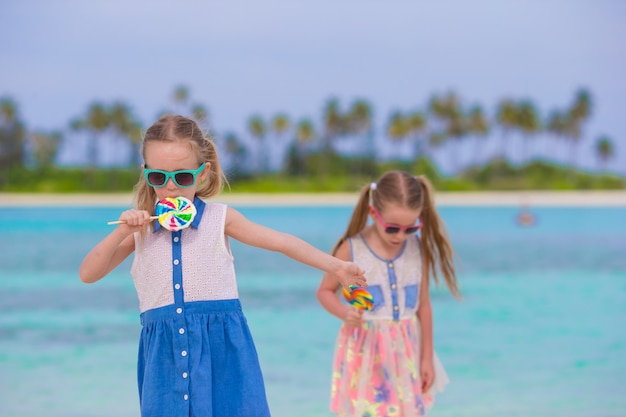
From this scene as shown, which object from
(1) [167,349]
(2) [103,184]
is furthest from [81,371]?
(2) [103,184]

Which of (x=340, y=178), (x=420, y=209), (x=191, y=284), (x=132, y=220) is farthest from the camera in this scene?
(x=340, y=178)

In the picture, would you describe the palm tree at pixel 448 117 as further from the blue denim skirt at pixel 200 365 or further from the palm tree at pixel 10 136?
the blue denim skirt at pixel 200 365

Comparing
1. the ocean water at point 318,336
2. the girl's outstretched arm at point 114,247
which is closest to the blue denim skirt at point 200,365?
the girl's outstretched arm at point 114,247

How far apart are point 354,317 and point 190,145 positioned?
1.20 meters

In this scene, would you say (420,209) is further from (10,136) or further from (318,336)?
(10,136)

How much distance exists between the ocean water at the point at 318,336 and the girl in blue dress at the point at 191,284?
2.46m

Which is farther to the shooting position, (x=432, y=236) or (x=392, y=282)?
(x=432, y=236)

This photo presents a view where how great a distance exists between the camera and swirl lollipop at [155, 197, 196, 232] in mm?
2838

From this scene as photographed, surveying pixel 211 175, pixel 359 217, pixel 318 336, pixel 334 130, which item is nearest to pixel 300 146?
pixel 334 130

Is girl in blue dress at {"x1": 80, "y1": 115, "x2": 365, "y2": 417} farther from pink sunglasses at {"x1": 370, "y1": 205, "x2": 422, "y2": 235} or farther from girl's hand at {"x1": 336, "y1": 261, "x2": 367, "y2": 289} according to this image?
pink sunglasses at {"x1": 370, "y1": 205, "x2": 422, "y2": 235}

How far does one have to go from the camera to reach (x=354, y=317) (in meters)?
3.74

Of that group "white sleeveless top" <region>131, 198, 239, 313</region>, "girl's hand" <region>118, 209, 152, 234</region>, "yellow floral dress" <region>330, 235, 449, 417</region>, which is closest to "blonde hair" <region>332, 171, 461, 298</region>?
"yellow floral dress" <region>330, 235, 449, 417</region>

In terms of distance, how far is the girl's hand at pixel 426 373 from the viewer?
396 centimetres

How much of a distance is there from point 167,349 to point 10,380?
4313mm
